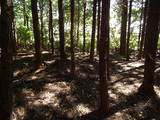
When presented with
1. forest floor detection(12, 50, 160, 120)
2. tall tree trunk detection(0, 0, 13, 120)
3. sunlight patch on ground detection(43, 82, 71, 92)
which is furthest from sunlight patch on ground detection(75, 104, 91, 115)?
tall tree trunk detection(0, 0, 13, 120)

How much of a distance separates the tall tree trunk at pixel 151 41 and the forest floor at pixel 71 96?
0.65 metres

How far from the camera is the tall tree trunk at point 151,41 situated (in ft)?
29.8

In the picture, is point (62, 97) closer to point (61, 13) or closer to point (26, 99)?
point (26, 99)

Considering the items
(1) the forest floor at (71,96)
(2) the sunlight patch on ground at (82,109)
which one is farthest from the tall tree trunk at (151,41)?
(2) the sunlight patch on ground at (82,109)

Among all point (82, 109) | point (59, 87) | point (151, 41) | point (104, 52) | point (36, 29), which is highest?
point (36, 29)

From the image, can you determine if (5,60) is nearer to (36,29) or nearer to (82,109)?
(82,109)

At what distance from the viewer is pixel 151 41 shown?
30.7 ft

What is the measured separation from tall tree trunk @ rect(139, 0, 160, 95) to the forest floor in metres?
0.65

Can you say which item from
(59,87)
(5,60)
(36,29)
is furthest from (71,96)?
(36,29)

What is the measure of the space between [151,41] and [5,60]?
7.03 metres

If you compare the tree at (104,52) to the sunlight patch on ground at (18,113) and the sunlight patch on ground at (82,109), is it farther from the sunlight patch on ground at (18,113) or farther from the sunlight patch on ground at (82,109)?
the sunlight patch on ground at (18,113)

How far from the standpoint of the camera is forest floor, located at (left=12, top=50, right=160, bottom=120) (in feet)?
26.0

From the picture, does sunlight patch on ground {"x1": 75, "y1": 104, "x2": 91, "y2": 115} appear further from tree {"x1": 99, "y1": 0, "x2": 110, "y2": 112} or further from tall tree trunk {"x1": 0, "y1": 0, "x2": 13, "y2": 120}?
tall tree trunk {"x1": 0, "y1": 0, "x2": 13, "y2": 120}

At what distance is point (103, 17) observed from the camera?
714 centimetres
